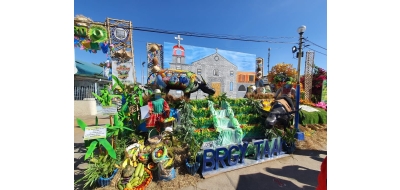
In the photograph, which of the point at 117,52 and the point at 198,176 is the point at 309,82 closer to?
the point at 198,176

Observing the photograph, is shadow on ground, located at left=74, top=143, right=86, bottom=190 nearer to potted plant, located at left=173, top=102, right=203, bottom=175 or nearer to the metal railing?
potted plant, located at left=173, top=102, right=203, bottom=175

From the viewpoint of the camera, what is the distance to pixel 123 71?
7641mm

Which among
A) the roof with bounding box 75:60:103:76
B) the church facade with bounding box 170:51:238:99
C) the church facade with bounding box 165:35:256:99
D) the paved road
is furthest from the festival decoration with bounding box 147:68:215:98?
the roof with bounding box 75:60:103:76

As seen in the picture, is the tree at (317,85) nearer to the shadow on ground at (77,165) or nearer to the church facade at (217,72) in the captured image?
the church facade at (217,72)

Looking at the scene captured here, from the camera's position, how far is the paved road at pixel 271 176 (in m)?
2.28

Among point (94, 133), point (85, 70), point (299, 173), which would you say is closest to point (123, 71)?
point (85, 70)

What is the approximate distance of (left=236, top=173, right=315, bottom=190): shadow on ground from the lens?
2.25 meters

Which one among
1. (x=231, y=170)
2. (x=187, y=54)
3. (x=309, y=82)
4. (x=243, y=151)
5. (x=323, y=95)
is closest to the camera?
(x=231, y=170)

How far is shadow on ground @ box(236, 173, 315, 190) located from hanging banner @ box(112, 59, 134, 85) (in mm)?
7908

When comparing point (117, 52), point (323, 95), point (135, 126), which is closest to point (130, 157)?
point (135, 126)

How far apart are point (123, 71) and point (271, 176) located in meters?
8.47

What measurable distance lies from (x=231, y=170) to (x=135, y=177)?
1.85m

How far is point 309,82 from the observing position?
895cm

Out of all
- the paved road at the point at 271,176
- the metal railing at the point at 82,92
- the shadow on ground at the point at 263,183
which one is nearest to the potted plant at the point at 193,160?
the paved road at the point at 271,176
